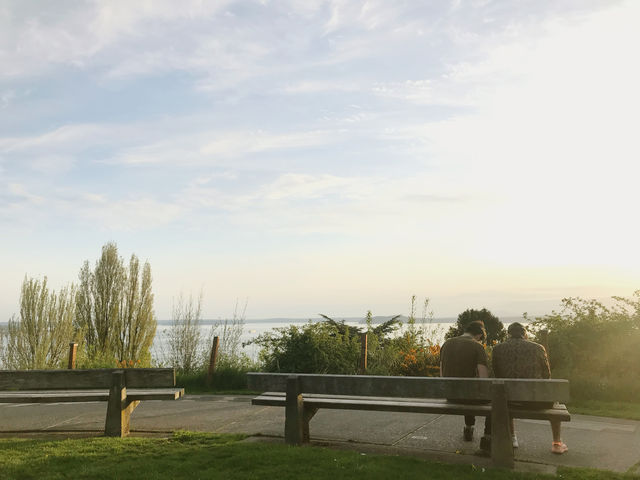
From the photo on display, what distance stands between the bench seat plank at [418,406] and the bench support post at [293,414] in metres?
0.17

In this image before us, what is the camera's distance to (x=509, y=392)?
533 cm

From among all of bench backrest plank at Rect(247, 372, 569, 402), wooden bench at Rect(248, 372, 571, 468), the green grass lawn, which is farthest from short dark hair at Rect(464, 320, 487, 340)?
the green grass lawn

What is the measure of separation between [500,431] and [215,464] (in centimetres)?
252

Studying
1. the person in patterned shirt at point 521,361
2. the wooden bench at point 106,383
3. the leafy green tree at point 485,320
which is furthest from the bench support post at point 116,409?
the leafy green tree at point 485,320

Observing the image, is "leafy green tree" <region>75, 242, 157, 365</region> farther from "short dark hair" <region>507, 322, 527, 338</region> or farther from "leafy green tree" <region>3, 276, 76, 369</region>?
"short dark hair" <region>507, 322, 527, 338</region>

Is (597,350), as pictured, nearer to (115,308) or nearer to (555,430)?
(555,430)

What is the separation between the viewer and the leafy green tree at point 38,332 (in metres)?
21.5

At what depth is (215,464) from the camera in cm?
527

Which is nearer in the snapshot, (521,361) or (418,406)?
(418,406)

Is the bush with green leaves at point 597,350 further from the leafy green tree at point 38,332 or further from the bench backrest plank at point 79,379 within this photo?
the leafy green tree at point 38,332

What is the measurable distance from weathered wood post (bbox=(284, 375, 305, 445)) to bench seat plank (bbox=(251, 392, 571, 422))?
0.54 ft

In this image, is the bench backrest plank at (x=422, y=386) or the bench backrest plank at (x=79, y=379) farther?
the bench backrest plank at (x=79, y=379)

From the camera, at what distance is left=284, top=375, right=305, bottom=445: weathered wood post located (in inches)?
237

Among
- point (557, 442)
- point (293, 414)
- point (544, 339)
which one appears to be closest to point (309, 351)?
point (544, 339)
